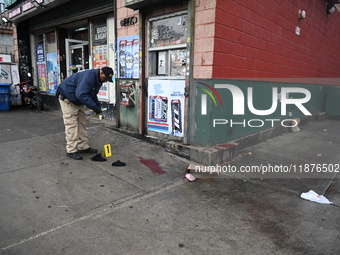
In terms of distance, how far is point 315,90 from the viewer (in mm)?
9953

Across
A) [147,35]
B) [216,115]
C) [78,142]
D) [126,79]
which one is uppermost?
[147,35]

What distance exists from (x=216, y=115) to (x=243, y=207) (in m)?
2.04

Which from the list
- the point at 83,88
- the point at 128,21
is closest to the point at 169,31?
the point at 128,21

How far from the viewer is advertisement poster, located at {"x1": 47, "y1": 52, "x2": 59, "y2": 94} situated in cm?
994

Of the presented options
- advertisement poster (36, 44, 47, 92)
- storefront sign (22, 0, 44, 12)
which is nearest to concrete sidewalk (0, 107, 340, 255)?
storefront sign (22, 0, 44, 12)

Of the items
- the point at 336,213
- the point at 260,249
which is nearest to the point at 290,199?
the point at 336,213

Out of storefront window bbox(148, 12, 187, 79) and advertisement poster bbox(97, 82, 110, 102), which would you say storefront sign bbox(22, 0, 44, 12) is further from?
storefront window bbox(148, 12, 187, 79)

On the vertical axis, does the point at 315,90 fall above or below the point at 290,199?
above

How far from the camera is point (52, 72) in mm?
10211

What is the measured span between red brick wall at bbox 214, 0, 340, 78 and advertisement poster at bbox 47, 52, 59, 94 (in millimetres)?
7422

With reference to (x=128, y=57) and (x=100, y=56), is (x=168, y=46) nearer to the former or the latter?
(x=128, y=57)

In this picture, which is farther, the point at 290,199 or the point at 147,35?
the point at 147,35

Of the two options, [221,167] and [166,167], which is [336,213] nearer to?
[221,167]

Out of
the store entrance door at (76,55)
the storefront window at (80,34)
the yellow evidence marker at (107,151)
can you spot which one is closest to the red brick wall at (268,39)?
the yellow evidence marker at (107,151)
